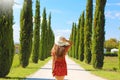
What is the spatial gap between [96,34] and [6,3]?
13959 mm

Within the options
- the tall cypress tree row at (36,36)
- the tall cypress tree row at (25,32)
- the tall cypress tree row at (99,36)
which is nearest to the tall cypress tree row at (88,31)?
the tall cypress tree row at (36,36)

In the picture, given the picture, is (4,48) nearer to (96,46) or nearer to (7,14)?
(7,14)

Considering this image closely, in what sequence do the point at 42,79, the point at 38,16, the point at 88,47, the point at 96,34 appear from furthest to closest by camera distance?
the point at 38,16 < the point at 88,47 < the point at 96,34 < the point at 42,79

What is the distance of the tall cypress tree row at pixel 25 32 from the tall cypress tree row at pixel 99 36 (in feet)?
19.0

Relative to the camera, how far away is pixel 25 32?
34.6m

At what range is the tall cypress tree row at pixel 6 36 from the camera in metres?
20.9

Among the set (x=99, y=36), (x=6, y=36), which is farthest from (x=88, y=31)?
(x=6, y=36)

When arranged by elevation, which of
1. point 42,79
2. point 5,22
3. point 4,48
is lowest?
point 42,79

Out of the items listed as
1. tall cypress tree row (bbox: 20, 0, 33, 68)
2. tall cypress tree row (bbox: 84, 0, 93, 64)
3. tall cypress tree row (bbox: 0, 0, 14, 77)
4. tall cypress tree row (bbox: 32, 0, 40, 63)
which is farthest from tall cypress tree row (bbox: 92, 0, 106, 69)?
tall cypress tree row (bbox: 32, 0, 40, 63)

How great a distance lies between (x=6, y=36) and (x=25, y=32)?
43.8 ft

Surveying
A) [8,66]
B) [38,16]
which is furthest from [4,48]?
[38,16]

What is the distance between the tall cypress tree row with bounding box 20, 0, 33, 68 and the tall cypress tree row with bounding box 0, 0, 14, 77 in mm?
12177

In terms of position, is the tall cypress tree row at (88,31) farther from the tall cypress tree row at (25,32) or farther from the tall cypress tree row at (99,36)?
the tall cypress tree row at (25,32)

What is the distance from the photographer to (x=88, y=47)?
1797 inches
